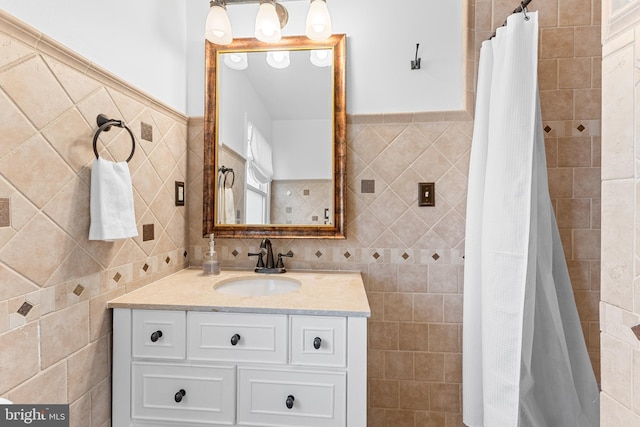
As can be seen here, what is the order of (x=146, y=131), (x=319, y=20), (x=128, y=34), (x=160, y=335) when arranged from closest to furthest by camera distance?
(x=160, y=335)
(x=128, y=34)
(x=146, y=131)
(x=319, y=20)

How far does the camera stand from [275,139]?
171 cm

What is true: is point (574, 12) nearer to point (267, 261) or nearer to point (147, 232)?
point (267, 261)

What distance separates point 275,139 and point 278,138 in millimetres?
17

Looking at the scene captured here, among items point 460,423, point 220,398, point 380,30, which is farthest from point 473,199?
point 220,398

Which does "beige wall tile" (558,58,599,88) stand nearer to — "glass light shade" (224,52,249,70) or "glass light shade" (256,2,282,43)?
"glass light shade" (256,2,282,43)

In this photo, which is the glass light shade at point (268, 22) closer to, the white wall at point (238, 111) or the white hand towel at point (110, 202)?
the white wall at point (238, 111)

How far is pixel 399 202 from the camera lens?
1681mm

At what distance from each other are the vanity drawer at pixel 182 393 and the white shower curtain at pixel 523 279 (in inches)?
39.7

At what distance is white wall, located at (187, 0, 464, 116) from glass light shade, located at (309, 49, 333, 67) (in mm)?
106

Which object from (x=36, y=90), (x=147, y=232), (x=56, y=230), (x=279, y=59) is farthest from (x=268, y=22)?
(x=56, y=230)

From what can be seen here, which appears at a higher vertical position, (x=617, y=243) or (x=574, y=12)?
(x=574, y=12)

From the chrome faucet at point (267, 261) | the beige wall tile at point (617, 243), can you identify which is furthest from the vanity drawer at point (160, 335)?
the beige wall tile at point (617, 243)

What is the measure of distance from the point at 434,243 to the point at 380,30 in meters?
1.15

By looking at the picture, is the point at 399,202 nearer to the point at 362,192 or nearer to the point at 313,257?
the point at 362,192
